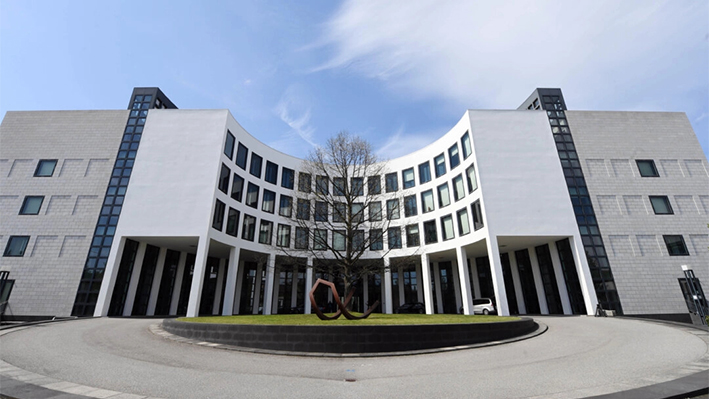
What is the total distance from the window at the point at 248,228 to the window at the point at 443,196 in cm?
1984

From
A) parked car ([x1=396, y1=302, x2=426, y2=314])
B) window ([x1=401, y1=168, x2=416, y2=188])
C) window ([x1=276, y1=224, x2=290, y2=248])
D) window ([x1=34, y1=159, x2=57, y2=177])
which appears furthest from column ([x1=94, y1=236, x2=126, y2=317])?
window ([x1=401, y1=168, x2=416, y2=188])

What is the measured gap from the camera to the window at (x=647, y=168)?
96.0 ft

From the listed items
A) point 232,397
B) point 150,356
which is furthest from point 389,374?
point 150,356

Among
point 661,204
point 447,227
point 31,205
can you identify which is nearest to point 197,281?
point 31,205

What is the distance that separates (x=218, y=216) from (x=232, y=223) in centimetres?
236

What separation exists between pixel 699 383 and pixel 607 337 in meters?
8.80

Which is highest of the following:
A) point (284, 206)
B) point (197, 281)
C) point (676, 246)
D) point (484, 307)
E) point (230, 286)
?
point (284, 206)

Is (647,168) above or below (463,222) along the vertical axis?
above

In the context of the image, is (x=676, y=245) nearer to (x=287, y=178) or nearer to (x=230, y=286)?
(x=287, y=178)

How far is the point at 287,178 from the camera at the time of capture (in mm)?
37406

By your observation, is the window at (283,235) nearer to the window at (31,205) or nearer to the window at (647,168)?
the window at (31,205)

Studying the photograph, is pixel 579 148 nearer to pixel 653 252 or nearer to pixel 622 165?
pixel 622 165

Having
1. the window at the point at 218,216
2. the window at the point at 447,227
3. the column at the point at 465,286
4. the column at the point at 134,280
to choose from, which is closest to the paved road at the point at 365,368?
the window at the point at 218,216

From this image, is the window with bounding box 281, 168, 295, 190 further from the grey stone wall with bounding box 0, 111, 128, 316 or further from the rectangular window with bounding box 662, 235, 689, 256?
the rectangular window with bounding box 662, 235, 689, 256
